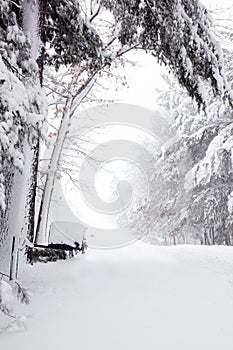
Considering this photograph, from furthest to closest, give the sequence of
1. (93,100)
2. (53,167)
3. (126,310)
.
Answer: (93,100) < (53,167) < (126,310)

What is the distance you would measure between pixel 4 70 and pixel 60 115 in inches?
421

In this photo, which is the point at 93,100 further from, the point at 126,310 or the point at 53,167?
the point at 126,310

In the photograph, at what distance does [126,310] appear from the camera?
394cm

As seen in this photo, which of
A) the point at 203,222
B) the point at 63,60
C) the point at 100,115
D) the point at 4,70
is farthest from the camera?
A: the point at 203,222

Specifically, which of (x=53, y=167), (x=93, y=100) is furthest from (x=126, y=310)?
(x=93, y=100)

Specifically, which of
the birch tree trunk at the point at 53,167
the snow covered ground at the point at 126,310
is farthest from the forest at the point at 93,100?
the snow covered ground at the point at 126,310

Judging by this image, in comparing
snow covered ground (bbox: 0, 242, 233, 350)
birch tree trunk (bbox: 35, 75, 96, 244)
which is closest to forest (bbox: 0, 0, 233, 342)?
birch tree trunk (bbox: 35, 75, 96, 244)

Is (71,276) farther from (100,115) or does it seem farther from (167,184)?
(167,184)

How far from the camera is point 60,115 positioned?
13.6m

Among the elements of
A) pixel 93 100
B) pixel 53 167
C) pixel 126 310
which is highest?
pixel 93 100

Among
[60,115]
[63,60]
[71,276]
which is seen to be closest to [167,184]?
[60,115]

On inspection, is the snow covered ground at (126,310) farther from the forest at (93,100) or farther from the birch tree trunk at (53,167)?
the birch tree trunk at (53,167)

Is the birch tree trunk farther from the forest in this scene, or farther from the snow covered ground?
the snow covered ground

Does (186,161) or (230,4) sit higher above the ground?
(230,4)
